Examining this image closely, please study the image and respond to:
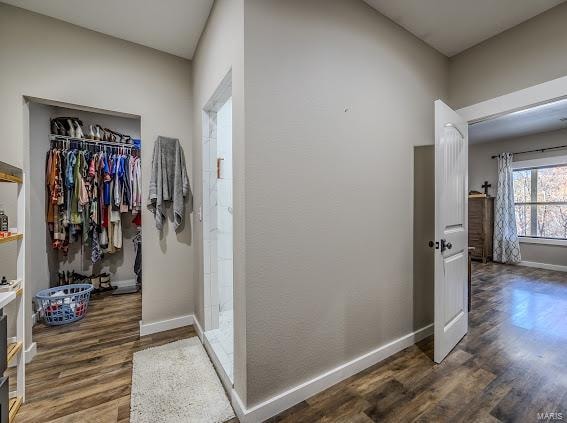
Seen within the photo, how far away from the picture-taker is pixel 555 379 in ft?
5.67

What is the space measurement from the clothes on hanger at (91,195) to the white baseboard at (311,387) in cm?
282

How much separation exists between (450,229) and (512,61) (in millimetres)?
1500

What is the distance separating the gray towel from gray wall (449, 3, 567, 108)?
2.83 m

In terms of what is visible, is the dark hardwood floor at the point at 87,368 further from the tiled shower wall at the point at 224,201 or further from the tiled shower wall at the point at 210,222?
the tiled shower wall at the point at 224,201

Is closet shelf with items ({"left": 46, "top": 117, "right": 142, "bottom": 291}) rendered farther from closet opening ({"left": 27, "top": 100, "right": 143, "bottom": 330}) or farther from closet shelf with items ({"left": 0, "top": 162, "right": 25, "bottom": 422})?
closet shelf with items ({"left": 0, "top": 162, "right": 25, "bottom": 422})

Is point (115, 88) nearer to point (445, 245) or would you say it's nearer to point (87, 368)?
point (87, 368)

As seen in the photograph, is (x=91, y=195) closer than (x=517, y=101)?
No

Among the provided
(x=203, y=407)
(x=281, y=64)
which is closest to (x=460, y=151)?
(x=281, y=64)

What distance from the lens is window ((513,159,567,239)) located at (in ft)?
15.6

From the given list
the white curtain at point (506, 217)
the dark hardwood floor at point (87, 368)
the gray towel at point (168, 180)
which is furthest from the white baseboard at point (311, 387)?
the white curtain at point (506, 217)

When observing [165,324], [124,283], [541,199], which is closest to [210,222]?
[165,324]

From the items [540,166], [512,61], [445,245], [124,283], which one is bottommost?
[124,283]

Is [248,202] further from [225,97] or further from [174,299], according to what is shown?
[174,299]

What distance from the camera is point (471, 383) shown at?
1686 mm
